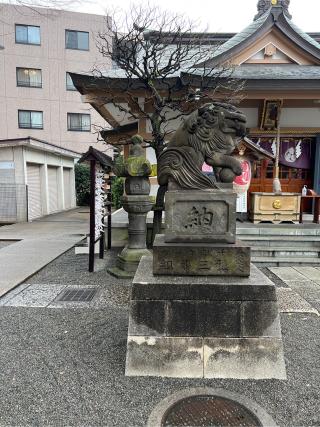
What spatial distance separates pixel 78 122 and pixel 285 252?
21355 millimetres

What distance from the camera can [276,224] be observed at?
8.13 m

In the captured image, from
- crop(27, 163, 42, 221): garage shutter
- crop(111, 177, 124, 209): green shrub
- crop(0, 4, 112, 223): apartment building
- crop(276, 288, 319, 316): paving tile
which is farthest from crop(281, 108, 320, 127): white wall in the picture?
crop(0, 4, 112, 223): apartment building

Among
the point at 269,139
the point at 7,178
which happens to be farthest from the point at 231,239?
the point at 7,178

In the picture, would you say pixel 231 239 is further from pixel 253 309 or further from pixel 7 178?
pixel 7 178

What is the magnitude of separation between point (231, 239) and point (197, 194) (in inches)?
23.7

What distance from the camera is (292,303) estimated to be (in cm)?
482

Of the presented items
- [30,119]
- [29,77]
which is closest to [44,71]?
[29,77]

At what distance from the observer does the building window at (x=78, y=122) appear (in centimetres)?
2445

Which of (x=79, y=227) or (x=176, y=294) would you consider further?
(x=79, y=227)

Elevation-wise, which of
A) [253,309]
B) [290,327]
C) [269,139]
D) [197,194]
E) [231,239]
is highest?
[269,139]

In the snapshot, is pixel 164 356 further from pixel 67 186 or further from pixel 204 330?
pixel 67 186

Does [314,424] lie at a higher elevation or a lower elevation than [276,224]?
lower

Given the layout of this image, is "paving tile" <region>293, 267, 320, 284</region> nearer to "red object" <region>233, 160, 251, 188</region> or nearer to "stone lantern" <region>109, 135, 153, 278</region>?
"red object" <region>233, 160, 251, 188</region>

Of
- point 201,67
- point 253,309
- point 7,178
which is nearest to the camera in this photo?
point 253,309
